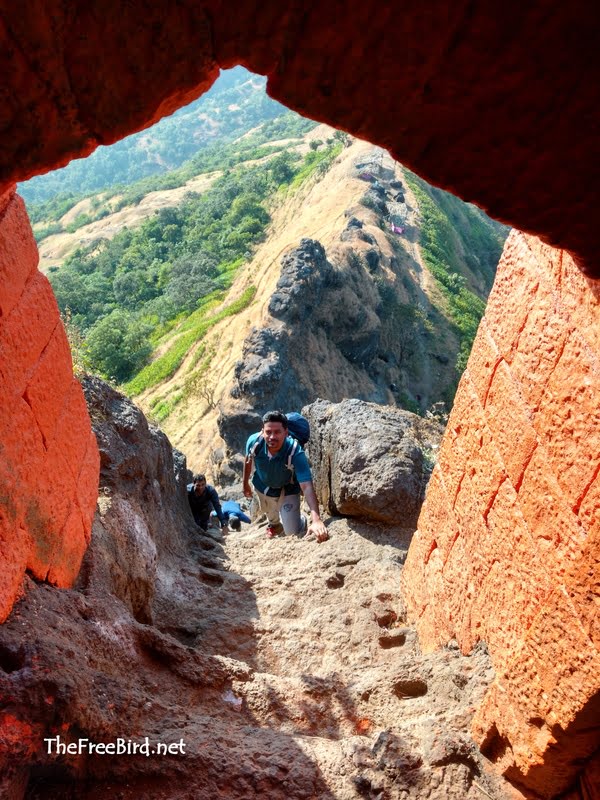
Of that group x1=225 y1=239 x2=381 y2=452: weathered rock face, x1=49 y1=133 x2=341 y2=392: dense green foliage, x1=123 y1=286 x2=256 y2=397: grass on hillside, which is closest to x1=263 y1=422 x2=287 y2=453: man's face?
x1=225 y1=239 x2=381 y2=452: weathered rock face

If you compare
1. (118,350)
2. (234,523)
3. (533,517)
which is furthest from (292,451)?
(118,350)

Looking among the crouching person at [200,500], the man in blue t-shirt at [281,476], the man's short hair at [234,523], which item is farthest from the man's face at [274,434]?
the man's short hair at [234,523]

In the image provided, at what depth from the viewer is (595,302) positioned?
191 centimetres

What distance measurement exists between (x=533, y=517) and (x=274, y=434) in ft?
8.55

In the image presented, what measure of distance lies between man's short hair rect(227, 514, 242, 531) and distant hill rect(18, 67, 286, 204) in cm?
11240

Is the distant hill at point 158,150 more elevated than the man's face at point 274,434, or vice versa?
the distant hill at point 158,150

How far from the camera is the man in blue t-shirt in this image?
4504 millimetres

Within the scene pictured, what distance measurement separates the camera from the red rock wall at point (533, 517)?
77.2 inches

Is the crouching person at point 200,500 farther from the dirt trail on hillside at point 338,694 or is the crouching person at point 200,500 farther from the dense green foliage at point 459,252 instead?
the dense green foliage at point 459,252

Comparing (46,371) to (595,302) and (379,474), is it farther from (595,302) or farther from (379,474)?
(379,474)

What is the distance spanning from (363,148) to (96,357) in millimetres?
21639

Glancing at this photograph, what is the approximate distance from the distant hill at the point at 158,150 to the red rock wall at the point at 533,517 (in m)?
117

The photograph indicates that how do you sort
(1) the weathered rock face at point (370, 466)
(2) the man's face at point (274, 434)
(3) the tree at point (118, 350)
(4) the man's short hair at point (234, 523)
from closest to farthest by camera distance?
(2) the man's face at point (274, 434) → (1) the weathered rock face at point (370, 466) → (4) the man's short hair at point (234, 523) → (3) the tree at point (118, 350)

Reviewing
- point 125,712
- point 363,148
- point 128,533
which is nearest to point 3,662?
point 125,712
